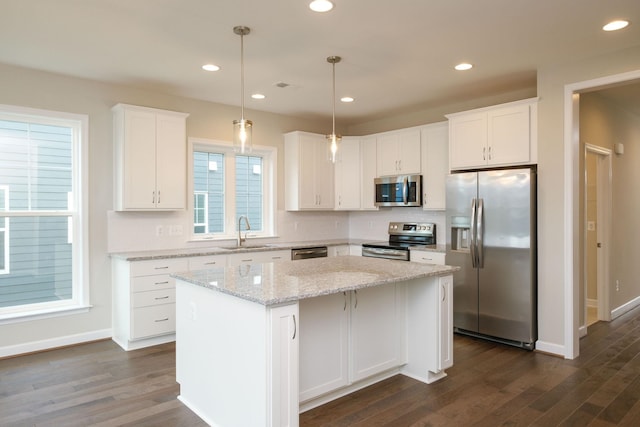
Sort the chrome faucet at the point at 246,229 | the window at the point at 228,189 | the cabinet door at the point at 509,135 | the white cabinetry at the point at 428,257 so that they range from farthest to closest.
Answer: the chrome faucet at the point at 246,229, the window at the point at 228,189, the white cabinetry at the point at 428,257, the cabinet door at the point at 509,135

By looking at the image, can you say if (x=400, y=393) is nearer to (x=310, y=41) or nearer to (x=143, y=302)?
(x=143, y=302)

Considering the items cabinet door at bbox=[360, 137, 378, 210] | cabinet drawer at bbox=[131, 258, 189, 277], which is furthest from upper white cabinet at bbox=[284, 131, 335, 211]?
cabinet drawer at bbox=[131, 258, 189, 277]

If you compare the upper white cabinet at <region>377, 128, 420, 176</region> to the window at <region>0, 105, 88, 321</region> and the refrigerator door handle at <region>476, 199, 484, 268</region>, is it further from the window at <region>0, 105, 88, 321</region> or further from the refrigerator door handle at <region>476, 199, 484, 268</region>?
the window at <region>0, 105, 88, 321</region>

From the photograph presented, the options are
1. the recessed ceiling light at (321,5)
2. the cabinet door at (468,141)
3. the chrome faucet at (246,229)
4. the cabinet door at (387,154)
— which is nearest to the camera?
the recessed ceiling light at (321,5)

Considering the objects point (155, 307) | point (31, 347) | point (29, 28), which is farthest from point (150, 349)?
point (29, 28)

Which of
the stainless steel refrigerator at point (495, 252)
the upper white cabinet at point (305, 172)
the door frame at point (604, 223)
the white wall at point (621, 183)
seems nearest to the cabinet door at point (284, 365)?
the stainless steel refrigerator at point (495, 252)

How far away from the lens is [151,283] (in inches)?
166

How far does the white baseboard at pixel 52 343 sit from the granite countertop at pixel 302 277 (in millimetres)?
2077

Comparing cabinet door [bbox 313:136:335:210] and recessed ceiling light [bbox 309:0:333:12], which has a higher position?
recessed ceiling light [bbox 309:0:333:12]

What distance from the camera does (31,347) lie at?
13.1 ft

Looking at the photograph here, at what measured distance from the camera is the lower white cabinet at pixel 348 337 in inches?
110

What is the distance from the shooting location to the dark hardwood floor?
2.74 metres

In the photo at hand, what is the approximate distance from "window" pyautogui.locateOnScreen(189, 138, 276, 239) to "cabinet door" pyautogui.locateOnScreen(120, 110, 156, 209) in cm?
66

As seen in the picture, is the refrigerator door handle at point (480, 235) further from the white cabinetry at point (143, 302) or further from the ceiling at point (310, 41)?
the white cabinetry at point (143, 302)
